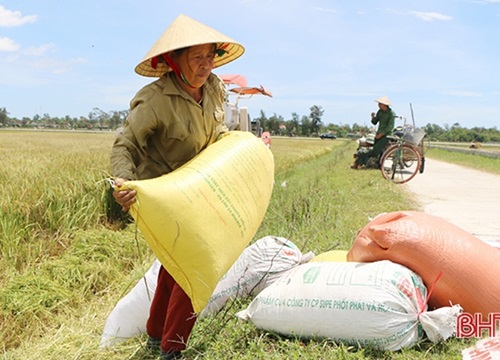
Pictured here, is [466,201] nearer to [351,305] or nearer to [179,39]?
[351,305]

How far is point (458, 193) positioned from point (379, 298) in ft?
19.0

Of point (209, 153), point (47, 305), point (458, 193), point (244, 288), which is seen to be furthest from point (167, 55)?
point (458, 193)

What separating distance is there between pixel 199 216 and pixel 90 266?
7.20 ft

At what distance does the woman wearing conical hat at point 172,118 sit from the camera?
6.41 ft

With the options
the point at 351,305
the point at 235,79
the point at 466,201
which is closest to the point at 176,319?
the point at 351,305

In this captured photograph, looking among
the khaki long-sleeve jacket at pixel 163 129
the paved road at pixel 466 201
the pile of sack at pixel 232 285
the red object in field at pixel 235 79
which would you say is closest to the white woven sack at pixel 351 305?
the pile of sack at pixel 232 285

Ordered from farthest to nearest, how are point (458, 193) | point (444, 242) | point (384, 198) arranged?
point (458, 193), point (384, 198), point (444, 242)

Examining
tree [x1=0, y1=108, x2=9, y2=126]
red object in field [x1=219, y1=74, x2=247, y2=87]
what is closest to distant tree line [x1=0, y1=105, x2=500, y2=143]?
tree [x1=0, y1=108, x2=9, y2=126]

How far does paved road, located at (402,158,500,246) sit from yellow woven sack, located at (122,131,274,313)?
1688 millimetres

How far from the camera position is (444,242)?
2193 mm

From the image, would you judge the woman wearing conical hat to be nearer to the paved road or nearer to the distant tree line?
the paved road

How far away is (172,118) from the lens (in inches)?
78.5

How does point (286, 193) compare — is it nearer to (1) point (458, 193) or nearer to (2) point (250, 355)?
(1) point (458, 193)

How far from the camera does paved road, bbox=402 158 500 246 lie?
468 cm
